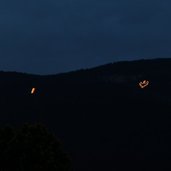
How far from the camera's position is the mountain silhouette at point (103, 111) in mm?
67312

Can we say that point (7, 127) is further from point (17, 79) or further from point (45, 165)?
point (17, 79)

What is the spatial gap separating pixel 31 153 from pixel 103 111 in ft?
190

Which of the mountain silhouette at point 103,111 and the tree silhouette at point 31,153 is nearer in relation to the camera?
the tree silhouette at point 31,153

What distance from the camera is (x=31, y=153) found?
971 inches

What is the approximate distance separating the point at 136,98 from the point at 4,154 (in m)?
63.2

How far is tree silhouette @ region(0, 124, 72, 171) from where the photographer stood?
80.4 feet

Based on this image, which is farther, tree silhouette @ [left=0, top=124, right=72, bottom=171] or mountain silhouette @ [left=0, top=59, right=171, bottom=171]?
mountain silhouette @ [left=0, top=59, right=171, bottom=171]

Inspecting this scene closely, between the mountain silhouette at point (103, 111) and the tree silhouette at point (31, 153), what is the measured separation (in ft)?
120

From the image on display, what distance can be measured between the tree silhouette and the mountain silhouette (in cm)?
3645

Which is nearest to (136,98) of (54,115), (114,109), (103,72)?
(114,109)

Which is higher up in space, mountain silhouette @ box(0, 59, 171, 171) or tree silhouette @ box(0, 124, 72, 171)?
mountain silhouette @ box(0, 59, 171, 171)

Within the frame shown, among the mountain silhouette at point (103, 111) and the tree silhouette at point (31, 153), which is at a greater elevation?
the mountain silhouette at point (103, 111)

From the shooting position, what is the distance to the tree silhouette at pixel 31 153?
24.5 meters

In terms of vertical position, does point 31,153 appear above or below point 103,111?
below
